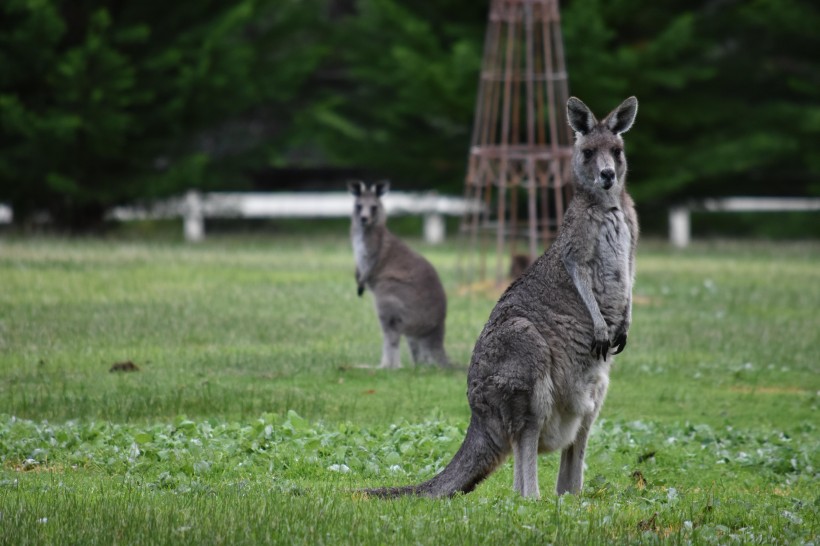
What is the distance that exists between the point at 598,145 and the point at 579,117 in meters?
0.20

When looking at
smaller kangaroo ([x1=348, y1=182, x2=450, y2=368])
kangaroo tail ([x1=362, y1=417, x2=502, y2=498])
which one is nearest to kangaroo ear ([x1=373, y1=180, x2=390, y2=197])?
smaller kangaroo ([x1=348, y1=182, x2=450, y2=368])

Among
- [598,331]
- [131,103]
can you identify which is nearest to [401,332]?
[598,331]

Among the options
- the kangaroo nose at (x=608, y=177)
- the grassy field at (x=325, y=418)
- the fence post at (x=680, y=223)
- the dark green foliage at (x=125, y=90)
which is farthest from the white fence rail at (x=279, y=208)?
the kangaroo nose at (x=608, y=177)

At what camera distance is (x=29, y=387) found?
9.80m

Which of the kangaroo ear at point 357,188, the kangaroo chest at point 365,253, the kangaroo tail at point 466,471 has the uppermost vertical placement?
the kangaroo ear at point 357,188

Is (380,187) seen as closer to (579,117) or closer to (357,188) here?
(357,188)

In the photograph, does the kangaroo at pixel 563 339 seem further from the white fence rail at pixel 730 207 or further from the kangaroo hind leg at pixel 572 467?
the white fence rail at pixel 730 207

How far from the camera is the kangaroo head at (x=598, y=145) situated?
6719mm

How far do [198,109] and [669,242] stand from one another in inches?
379

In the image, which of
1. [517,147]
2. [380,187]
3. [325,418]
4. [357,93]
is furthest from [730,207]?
[325,418]

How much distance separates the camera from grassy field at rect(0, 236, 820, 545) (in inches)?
229

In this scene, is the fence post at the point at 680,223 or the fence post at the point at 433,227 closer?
the fence post at the point at 433,227

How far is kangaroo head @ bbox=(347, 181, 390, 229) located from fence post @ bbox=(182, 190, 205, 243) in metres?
12.7

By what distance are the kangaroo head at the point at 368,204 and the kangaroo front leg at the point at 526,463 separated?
6.29 m
